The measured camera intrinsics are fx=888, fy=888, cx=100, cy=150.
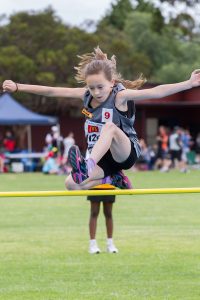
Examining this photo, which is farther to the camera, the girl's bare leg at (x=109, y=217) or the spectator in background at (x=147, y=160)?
the spectator in background at (x=147, y=160)

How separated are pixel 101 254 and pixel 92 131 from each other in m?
2.72

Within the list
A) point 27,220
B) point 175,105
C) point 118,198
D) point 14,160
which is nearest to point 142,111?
point 175,105

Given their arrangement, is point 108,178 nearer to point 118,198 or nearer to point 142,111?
point 118,198

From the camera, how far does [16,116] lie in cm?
3228

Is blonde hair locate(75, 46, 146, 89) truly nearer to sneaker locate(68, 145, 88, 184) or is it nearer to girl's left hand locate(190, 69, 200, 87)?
sneaker locate(68, 145, 88, 184)

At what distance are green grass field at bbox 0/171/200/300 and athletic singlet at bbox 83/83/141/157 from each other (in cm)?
141

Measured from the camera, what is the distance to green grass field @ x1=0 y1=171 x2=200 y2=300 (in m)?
8.55

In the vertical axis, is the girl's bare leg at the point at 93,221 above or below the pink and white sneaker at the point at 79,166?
below

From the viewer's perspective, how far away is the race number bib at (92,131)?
860 cm

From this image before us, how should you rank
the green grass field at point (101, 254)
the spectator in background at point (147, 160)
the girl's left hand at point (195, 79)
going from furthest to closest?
the spectator in background at point (147, 160) → the green grass field at point (101, 254) → the girl's left hand at point (195, 79)

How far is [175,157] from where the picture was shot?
109 feet

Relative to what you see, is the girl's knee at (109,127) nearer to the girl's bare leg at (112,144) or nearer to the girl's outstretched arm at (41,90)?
the girl's bare leg at (112,144)

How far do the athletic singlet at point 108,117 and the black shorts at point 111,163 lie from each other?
75 mm

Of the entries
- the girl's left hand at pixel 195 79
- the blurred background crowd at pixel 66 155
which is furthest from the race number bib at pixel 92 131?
the blurred background crowd at pixel 66 155
